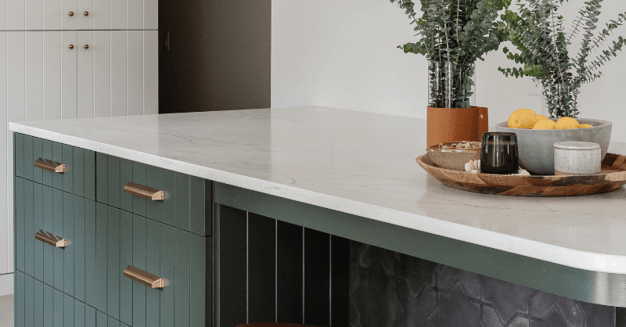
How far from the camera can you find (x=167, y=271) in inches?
67.4

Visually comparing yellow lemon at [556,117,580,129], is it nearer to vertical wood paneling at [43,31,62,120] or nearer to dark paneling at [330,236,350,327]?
dark paneling at [330,236,350,327]

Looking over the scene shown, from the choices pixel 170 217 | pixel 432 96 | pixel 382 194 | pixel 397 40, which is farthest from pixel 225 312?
pixel 397 40

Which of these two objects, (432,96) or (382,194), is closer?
(382,194)

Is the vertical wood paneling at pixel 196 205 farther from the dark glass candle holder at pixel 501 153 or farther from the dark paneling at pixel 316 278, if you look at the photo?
the dark glass candle holder at pixel 501 153

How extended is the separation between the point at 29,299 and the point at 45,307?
11 centimetres

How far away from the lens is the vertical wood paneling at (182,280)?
165 centimetres

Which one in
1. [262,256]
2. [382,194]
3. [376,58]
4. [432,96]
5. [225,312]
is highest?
[376,58]

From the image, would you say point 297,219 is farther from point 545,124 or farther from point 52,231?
point 52,231

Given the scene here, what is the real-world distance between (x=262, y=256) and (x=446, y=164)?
0.50 meters

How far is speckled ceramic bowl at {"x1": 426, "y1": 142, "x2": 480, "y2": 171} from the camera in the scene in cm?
138

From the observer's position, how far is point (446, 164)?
1.39m

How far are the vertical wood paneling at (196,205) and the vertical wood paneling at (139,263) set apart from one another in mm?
208

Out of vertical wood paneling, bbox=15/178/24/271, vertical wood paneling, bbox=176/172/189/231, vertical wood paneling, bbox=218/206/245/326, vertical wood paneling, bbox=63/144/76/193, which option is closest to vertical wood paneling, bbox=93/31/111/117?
vertical wood paneling, bbox=15/178/24/271

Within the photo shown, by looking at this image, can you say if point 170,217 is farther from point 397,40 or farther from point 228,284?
point 397,40
